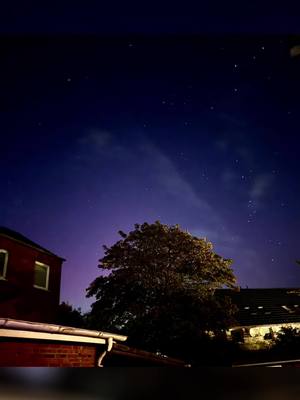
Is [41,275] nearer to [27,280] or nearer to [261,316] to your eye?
[27,280]

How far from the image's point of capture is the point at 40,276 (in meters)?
18.9

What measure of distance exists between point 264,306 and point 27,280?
18763mm

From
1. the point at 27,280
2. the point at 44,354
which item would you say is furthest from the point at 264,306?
the point at 44,354

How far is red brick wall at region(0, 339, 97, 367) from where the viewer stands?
5453 millimetres

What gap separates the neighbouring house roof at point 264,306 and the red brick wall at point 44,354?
1933 cm

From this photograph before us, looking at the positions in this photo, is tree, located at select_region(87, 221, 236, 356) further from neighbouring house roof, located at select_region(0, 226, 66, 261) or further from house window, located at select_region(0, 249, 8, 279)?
house window, located at select_region(0, 249, 8, 279)

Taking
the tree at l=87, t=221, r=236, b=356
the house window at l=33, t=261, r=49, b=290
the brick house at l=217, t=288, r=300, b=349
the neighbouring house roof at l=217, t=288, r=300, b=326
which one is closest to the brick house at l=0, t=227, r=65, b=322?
the house window at l=33, t=261, r=49, b=290

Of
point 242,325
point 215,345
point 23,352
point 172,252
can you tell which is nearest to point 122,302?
point 172,252

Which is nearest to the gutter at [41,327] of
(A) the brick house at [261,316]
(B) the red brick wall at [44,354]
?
(B) the red brick wall at [44,354]

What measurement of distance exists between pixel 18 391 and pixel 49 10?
7.44 feet

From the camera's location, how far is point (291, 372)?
102 inches

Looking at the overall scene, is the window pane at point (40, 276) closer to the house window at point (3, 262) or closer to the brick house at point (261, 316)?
the house window at point (3, 262)

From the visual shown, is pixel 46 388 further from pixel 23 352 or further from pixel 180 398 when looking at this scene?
pixel 23 352

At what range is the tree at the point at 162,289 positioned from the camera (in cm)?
1869
